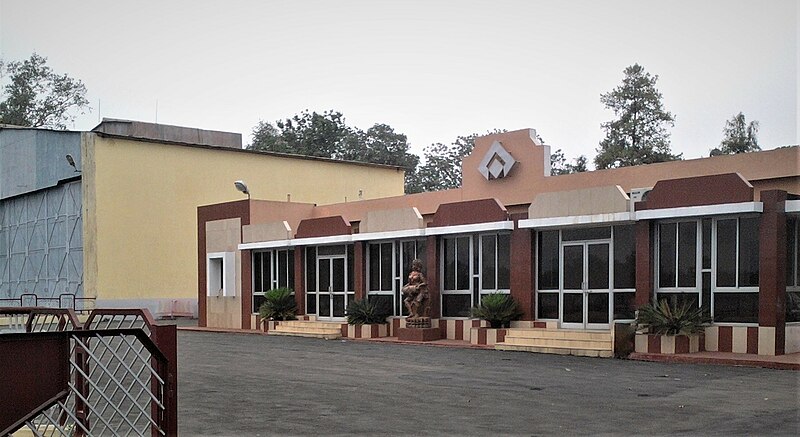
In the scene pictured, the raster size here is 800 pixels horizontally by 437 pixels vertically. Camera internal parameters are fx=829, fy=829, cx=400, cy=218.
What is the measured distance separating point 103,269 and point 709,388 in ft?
91.8

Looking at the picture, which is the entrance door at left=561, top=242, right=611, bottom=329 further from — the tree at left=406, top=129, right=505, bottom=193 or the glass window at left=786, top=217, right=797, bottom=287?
the tree at left=406, top=129, right=505, bottom=193

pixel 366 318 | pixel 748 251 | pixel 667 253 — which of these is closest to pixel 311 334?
pixel 366 318

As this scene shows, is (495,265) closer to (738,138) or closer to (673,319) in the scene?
(673,319)

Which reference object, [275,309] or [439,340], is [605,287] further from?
[275,309]

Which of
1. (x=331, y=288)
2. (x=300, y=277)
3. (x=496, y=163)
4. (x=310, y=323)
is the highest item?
(x=496, y=163)

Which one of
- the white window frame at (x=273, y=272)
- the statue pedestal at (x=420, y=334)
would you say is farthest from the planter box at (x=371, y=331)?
the white window frame at (x=273, y=272)

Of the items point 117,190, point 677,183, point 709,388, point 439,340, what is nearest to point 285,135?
point 117,190

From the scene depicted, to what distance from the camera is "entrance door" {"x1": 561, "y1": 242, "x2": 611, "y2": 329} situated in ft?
58.6

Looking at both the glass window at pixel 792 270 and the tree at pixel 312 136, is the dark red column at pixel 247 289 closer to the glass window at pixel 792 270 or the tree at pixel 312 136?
the glass window at pixel 792 270

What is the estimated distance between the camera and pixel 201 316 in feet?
95.9

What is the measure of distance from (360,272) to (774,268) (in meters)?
11.4

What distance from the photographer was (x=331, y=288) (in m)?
24.4

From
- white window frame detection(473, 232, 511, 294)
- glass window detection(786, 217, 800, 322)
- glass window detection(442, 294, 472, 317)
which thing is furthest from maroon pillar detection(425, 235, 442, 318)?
glass window detection(786, 217, 800, 322)

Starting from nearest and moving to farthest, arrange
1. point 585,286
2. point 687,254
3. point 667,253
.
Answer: point 687,254 → point 667,253 → point 585,286
